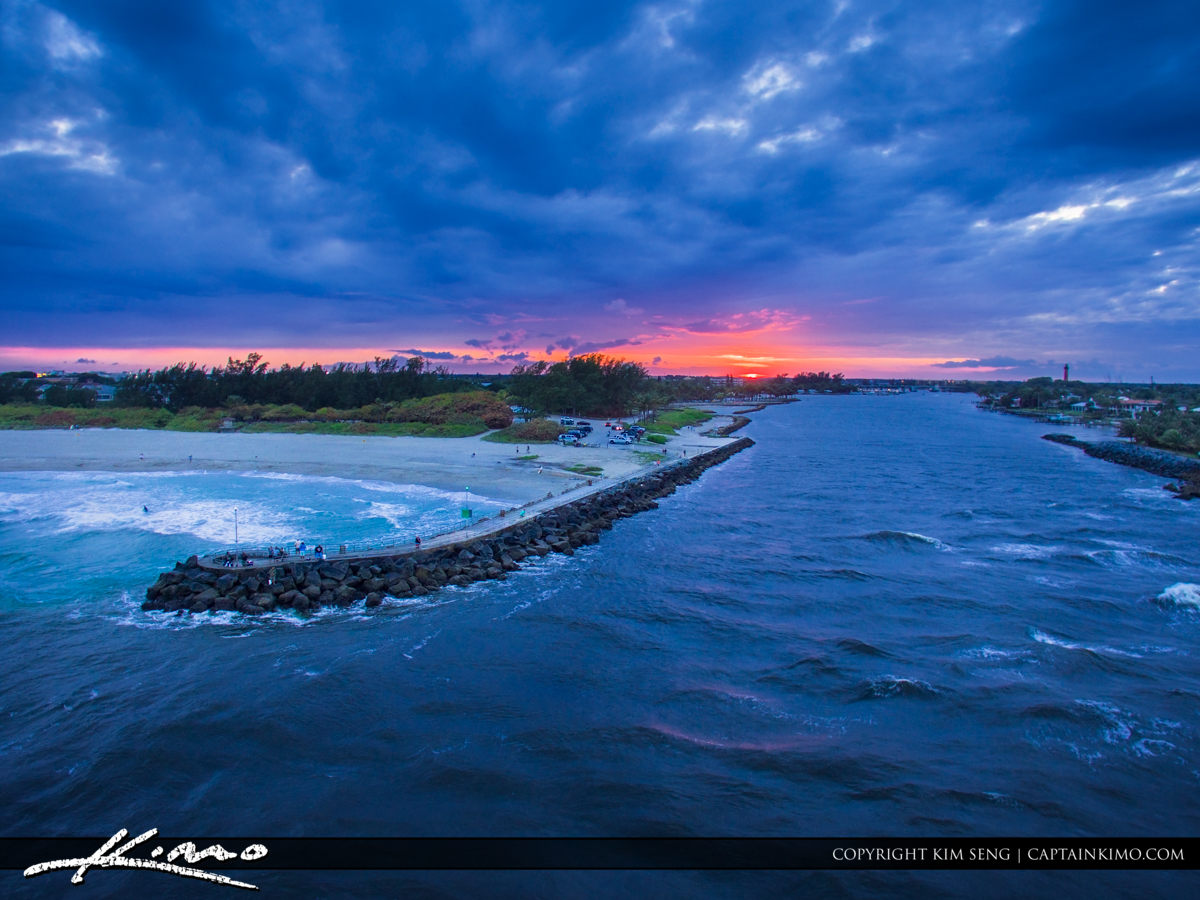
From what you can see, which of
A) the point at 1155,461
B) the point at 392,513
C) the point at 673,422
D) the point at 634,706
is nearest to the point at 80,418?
the point at 392,513

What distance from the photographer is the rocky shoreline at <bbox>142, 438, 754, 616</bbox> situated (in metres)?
18.0

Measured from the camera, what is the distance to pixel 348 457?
45.2 metres

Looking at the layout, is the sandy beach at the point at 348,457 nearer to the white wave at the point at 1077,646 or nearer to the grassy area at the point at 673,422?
the grassy area at the point at 673,422

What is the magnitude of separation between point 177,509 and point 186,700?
66.9 ft

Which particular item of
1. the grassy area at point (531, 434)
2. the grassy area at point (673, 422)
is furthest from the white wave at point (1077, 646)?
the grassy area at point (673, 422)

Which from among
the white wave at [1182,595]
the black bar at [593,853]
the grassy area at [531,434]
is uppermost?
the black bar at [593,853]

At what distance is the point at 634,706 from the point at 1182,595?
1859 cm

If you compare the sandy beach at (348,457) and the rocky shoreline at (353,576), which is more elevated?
the sandy beach at (348,457)

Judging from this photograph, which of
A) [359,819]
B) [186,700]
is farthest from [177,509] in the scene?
[359,819]

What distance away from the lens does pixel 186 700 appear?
13.0m

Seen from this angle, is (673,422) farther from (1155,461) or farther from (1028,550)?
(1028,550)

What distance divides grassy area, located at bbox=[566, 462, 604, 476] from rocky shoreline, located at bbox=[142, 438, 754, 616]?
44.2 ft

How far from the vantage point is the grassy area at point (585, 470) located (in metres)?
39.2

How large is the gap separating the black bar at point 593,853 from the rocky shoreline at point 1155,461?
4708 centimetres
